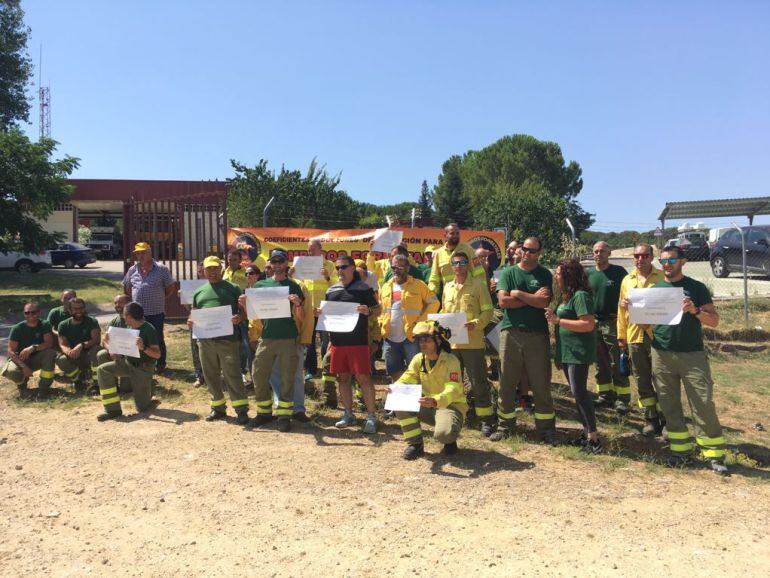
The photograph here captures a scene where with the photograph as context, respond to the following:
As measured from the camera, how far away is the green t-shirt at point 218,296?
641cm

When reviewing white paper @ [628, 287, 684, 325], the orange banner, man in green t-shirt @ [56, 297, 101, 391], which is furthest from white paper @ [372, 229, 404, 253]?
white paper @ [628, 287, 684, 325]

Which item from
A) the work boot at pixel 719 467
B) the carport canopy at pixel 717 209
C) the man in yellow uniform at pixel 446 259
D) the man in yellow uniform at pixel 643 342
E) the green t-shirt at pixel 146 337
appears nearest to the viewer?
the work boot at pixel 719 467

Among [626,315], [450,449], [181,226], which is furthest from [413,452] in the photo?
[181,226]

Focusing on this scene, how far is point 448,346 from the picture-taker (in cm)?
545

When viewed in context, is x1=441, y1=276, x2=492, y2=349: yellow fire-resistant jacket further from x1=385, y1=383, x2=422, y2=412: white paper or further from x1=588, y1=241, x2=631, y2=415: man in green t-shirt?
x1=588, y1=241, x2=631, y2=415: man in green t-shirt

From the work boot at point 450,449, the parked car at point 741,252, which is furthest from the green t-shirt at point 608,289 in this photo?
the parked car at point 741,252

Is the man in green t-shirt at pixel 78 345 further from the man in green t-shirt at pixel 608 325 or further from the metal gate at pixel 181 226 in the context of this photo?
the man in green t-shirt at pixel 608 325

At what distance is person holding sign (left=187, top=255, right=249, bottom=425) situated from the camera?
20.8ft

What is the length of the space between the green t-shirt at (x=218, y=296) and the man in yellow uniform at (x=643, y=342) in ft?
13.7

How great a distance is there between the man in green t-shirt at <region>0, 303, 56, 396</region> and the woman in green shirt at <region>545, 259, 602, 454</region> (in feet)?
20.8

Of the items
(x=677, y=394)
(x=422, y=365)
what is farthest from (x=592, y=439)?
(x=422, y=365)

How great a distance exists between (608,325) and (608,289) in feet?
1.46

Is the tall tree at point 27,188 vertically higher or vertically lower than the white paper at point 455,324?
higher

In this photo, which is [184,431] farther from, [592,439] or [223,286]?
[592,439]
